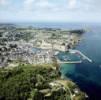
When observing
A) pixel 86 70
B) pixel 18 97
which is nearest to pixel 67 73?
pixel 86 70

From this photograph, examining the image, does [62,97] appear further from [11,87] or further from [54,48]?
[54,48]

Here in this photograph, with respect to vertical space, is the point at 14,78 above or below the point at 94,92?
above

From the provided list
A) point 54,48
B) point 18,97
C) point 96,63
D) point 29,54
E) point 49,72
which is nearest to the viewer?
point 18,97

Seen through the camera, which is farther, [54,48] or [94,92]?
[54,48]

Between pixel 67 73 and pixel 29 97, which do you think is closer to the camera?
pixel 29 97

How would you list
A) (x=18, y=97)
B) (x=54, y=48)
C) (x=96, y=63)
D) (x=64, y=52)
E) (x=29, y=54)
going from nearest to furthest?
(x=18, y=97)
(x=96, y=63)
(x=29, y=54)
(x=64, y=52)
(x=54, y=48)

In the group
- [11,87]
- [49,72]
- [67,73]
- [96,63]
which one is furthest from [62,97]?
[96,63]

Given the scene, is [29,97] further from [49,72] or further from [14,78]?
[49,72]

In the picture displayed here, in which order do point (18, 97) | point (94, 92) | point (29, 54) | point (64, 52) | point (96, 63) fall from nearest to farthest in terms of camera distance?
point (18, 97) → point (94, 92) → point (96, 63) → point (29, 54) → point (64, 52)

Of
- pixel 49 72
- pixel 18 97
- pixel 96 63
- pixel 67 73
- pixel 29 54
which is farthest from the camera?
pixel 29 54
